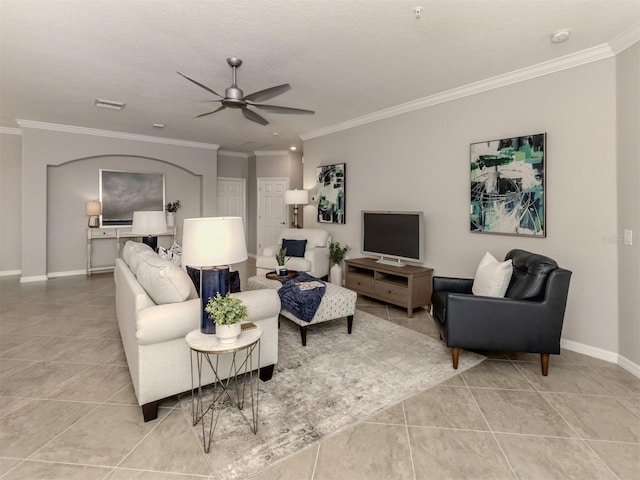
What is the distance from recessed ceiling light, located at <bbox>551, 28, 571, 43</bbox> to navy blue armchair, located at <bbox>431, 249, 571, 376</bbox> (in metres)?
1.82

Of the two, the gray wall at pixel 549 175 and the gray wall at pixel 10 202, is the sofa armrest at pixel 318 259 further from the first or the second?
the gray wall at pixel 10 202

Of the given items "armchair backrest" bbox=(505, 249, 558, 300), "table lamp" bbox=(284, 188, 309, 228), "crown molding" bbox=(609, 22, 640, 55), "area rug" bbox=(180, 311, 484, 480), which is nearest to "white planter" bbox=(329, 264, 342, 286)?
"table lamp" bbox=(284, 188, 309, 228)

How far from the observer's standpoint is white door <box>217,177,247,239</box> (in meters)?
8.47

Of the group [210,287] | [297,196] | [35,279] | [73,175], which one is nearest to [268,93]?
[210,287]

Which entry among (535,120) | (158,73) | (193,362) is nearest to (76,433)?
(193,362)

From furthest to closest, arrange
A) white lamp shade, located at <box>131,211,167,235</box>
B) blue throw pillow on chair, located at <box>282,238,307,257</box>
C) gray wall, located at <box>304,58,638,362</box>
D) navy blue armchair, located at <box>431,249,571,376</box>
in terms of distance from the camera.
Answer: blue throw pillow on chair, located at <box>282,238,307,257</box>
white lamp shade, located at <box>131,211,167,235</box>
gray wall, located at <box>304,58,638,362</box>
navy blue armchair, located at <box>431,249,571,376</box>

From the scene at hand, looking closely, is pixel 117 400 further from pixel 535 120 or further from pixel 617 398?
pixel 535 120

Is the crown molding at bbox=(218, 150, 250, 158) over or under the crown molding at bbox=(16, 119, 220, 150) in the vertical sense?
over

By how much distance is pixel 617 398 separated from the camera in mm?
2332

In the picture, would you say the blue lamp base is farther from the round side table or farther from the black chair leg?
the black chair leg

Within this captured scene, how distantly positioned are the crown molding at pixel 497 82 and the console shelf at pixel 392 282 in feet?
6.90

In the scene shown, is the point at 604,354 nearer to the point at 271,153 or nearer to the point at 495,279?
the point at 495,279

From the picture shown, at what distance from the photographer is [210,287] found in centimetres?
203

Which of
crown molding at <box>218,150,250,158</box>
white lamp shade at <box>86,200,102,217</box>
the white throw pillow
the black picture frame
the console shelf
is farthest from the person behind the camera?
crown molding at <box>218,150,250,158</box>
